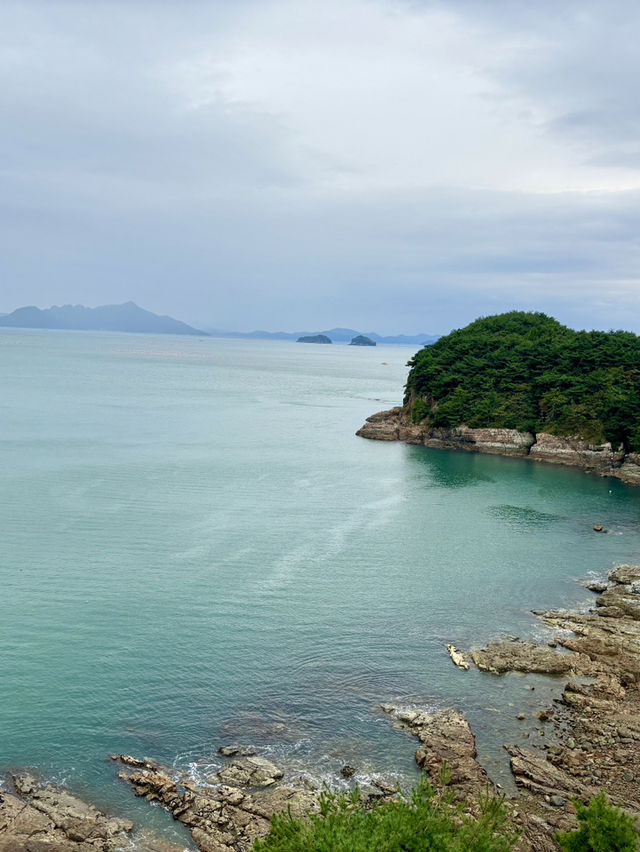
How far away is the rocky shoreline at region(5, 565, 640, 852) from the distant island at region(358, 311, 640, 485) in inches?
1702

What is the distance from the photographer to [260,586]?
3488cm

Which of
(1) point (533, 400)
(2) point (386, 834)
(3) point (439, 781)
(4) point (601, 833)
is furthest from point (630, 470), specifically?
(2) point (386, 834)

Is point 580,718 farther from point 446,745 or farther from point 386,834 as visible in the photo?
point 386,834

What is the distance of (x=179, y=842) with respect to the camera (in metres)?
18.0

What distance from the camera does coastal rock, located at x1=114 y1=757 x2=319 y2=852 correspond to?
1812 cm

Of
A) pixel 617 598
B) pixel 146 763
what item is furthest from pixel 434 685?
pixel 617 598

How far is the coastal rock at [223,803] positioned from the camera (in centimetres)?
1812

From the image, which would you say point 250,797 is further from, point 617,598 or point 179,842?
point 617,598

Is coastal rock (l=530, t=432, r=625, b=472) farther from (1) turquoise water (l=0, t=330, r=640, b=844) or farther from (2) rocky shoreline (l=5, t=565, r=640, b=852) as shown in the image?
(2) rocky shoreline (l=5, t=565, r=640, b=852)

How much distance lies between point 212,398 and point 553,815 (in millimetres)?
100576

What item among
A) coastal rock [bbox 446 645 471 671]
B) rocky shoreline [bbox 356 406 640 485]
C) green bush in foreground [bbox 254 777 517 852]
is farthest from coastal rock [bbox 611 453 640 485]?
green bush in foreground [bbox 254 777 517 852]

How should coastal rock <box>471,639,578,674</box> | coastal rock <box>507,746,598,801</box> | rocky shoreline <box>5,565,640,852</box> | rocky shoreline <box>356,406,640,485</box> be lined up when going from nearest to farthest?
rocky shoreline <box>5,565,640,852</box>
coastal rock <box>507,746,598,801</box>
coastal rock <box>471,639,578,674</box>
rocky shoreline <box>356,406,640,485</box>

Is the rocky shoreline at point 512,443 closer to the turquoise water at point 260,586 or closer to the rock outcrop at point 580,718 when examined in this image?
the turquoise water at point 260,586

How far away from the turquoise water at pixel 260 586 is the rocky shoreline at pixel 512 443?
3307 mm
